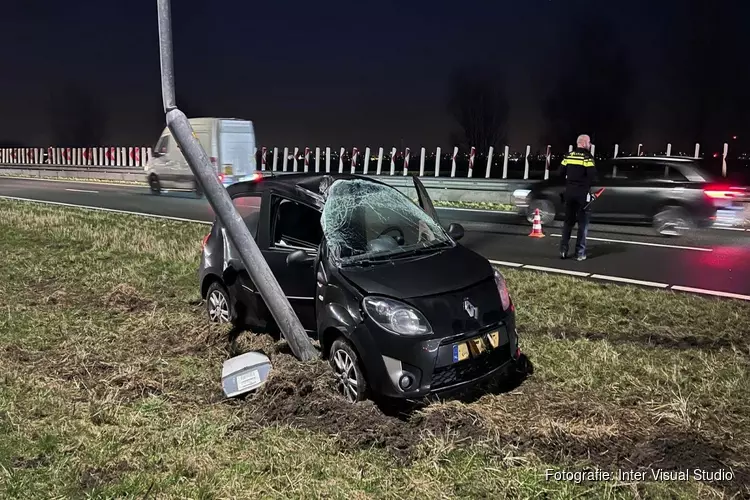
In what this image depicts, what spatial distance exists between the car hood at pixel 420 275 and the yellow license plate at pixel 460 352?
399 millimetres

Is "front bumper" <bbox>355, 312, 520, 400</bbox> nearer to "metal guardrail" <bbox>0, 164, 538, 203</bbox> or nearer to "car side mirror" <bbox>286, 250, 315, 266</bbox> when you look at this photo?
A: "car side mirror" <bbox>286, 250, 315, 266</bbox>

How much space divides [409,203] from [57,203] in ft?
64.3

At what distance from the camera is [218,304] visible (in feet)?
22.5

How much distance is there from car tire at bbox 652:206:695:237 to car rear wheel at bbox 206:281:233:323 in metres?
9.98

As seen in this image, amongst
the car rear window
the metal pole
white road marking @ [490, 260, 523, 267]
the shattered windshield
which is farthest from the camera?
white road marking @ [490, 260, 523, 267]

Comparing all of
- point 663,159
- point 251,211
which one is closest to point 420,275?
point 251,211

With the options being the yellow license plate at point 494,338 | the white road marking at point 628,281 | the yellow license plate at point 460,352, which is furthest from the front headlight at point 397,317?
the white road marking at point 628,281

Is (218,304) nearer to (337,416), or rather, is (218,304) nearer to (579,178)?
(337,416)

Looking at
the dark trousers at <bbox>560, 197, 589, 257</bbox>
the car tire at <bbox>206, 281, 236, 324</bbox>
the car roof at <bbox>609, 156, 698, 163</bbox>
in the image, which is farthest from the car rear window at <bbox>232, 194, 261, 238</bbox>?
the car roof at <bbox>609, 156, 698, 163</bbox>

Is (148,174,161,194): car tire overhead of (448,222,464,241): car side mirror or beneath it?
beneath

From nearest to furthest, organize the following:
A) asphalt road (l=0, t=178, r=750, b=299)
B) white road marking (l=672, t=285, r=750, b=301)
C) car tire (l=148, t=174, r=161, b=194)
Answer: white road marking (l=672, t=285, r=750, b=301) → asphalt road (l=0, t=178, r=750, b=299) → car tire (l=148, t=174, r=161, b=194)

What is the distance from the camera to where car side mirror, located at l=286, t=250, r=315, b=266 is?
A: 5367mm

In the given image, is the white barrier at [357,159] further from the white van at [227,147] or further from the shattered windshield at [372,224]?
the shattered windshield at [372,224]

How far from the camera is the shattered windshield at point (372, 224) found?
528 cm
